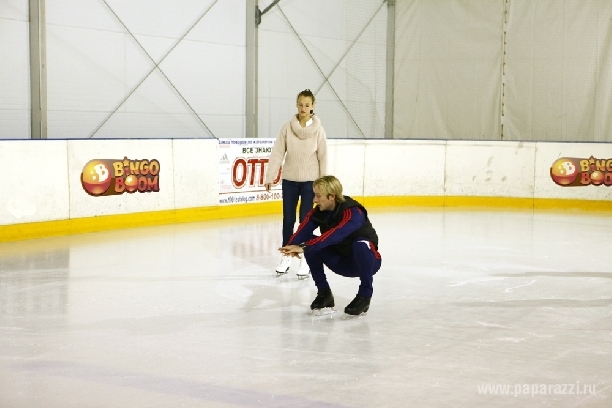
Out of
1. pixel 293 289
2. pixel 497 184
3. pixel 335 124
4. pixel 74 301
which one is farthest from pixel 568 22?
pixel 74 301

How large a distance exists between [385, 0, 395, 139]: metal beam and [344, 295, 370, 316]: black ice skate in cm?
1172

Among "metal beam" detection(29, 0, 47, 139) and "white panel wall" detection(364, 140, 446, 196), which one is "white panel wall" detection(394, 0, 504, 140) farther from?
"metal beam" detection(29, 0, 47, 139)

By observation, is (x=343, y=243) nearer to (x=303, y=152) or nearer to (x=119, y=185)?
(x=303, y=152)

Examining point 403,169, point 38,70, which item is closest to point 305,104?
point 38,70

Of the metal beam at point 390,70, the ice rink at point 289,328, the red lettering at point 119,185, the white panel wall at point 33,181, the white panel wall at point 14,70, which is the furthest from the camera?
the metal beam at point 390,70

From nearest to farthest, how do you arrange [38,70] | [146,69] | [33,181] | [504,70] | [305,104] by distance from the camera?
[305,104] < [33,181] < [38,70] < [146,69] < [504,70]

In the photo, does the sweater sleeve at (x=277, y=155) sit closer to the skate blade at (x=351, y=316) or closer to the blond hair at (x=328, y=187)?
the blond hair at (x=328, y=187)

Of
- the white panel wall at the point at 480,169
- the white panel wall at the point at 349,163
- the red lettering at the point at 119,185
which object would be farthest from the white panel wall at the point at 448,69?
the red lettering at the point at 119,185

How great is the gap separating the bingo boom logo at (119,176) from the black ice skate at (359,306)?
557cm

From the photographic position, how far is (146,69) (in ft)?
45.8

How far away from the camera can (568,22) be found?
1569 cm

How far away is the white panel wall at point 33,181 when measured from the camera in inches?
383

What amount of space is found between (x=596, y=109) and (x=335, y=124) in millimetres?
4850

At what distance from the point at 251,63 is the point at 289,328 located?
10.3m
